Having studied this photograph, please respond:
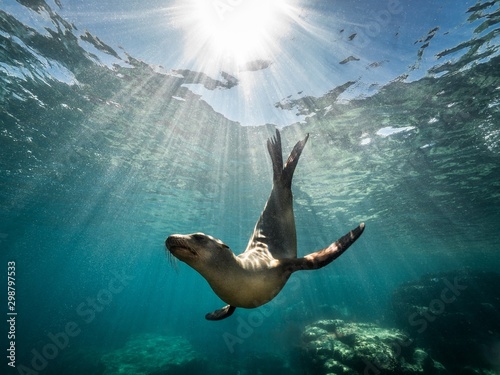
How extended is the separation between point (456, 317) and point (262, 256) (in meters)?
17.2

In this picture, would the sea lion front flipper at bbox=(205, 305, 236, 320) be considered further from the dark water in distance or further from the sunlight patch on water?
the sunlight patch on water

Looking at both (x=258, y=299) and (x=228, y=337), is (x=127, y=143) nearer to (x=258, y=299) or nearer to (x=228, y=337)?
(x=258, y=299)

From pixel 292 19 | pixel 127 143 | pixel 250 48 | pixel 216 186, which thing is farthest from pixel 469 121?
pixel 127 143

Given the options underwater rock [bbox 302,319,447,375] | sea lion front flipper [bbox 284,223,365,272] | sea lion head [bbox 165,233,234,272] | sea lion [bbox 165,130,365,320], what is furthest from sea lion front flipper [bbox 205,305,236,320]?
underwater rock [bbox 302,319,447,375]

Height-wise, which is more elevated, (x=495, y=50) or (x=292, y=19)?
(x=292, y=19)

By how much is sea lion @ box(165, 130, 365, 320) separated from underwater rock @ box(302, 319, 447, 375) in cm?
827

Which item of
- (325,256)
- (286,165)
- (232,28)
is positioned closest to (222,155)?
(232,28)

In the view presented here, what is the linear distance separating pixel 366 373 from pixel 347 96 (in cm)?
1005

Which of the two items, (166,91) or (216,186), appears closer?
(166,91)

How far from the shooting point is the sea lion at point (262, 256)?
2434 millimetres

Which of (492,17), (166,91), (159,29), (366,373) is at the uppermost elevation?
(166,91)

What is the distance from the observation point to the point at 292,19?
7.20 m

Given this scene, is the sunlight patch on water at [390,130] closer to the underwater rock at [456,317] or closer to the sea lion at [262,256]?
the sea lion at [262,256]

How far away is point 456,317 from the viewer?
14414 mm
